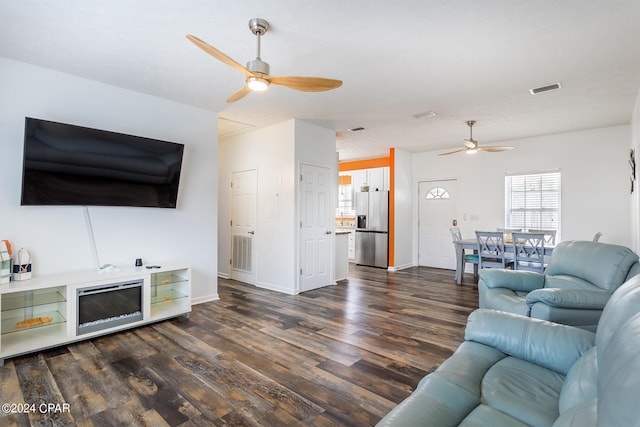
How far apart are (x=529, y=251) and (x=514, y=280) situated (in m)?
1.97

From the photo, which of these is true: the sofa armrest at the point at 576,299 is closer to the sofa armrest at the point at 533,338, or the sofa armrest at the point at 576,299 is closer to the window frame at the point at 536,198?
the sofa armrest at the point at 533,338

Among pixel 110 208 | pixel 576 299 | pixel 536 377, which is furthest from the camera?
pixel 110 208

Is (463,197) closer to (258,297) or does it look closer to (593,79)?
(593,79)

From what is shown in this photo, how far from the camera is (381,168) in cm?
770

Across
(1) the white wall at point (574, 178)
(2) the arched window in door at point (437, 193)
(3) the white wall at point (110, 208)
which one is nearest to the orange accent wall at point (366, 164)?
(2) the arched window in door at point (437, 193)

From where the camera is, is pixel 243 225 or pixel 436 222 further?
pixel 436 222

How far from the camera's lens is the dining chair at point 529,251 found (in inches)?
182

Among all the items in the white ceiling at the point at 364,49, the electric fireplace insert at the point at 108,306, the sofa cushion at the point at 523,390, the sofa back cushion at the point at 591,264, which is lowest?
the electric fireplace insert at the point at 108,306

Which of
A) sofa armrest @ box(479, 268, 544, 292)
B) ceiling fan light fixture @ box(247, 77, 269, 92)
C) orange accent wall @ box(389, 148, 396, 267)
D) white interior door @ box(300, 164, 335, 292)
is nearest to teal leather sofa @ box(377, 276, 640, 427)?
sofa armrest @ box(479, 268, 544, 292)

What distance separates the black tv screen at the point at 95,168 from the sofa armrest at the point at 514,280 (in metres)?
3.75

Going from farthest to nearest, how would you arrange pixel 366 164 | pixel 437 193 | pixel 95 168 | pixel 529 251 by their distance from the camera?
1. pixel 366 164
2. pixel 437 193
3. pixel 529 251
4. pixel 95 168

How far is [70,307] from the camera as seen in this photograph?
2.95 meters

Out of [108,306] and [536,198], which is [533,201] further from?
[108,306]

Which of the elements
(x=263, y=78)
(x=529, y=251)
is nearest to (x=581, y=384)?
(x=263, y=78)
